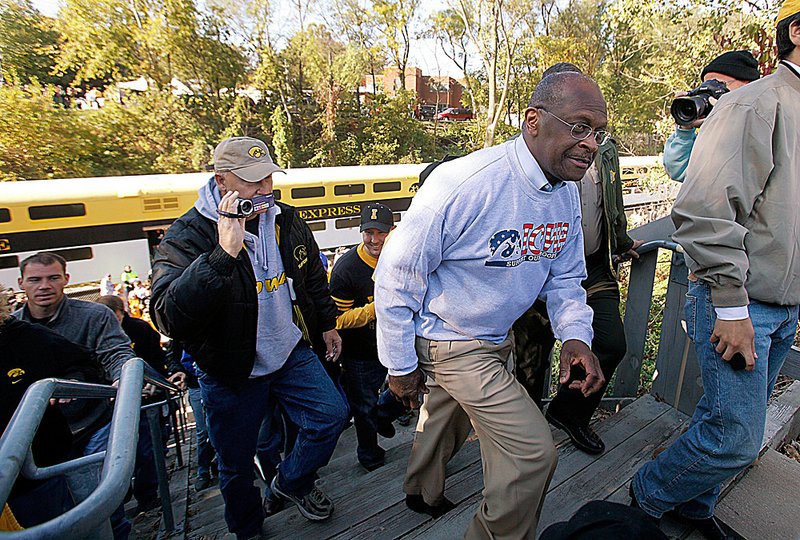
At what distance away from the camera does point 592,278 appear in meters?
2.81

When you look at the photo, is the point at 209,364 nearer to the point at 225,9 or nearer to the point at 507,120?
the point at 225,9

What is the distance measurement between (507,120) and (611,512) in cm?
3235

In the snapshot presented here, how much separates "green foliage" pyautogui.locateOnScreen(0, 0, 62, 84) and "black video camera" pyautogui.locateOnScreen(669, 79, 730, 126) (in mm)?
21431

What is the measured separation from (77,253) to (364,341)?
7851 mm

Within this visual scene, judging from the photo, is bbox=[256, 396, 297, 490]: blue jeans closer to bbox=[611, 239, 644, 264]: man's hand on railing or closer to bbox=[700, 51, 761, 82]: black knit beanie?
bbox=[611, 239, 644, 264]: man's hand on railing

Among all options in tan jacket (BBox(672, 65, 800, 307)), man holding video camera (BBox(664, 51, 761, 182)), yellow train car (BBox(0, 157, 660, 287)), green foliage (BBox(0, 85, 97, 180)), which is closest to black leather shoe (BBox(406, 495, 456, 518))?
tan jacket (BBox(672, 65, 800, 307))

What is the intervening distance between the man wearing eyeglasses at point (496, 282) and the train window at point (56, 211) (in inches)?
348

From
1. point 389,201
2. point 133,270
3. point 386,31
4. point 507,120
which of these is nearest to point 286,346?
point 133,270

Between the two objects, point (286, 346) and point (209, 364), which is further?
point (286, 346)

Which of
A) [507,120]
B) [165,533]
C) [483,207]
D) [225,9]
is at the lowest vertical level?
[165,533]

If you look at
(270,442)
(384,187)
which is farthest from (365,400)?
(384,187)

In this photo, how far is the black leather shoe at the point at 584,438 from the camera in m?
2.67

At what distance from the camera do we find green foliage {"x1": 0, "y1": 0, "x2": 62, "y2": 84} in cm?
1805

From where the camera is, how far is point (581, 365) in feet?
6.42
